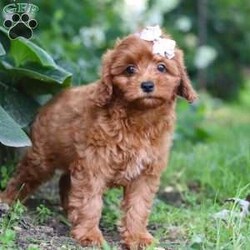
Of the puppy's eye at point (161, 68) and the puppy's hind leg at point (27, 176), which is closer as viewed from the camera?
the puppy's eye at point (161, 68)

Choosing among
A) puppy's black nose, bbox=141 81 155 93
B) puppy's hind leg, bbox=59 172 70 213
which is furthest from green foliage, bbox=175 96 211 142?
puppy's black nose, bbox=141 81 155 93

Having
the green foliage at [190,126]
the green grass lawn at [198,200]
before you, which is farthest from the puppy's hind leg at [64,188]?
the green foliage at [190,126]

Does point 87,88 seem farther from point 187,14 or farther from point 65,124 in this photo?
point 187,14

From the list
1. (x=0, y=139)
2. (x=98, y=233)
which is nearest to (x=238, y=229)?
(x=98, y=233)

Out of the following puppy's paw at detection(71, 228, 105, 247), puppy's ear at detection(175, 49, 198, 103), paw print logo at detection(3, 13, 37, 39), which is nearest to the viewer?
puppy's paw at detection(71, 228, 105, 247)

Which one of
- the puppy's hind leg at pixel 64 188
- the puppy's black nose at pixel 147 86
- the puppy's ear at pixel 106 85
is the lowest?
the puppy's hind leg at pixel 64 188

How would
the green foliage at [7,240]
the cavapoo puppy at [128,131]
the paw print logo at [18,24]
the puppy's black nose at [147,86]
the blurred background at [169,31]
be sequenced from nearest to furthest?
1. the green foliage at [7,240]
2. the puppy's black nose at [147,86]
3. the cavapoo puppy at [128,131]
4. the paw print logo at [18,24]
5. the blurred background at [169,31]

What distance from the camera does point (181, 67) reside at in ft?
19.1

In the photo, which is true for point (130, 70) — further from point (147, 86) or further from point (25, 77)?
point (25, 77)

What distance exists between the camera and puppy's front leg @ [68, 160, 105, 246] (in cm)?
578

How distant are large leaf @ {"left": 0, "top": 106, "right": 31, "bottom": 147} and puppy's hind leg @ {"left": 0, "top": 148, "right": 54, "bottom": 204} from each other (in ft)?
1.19

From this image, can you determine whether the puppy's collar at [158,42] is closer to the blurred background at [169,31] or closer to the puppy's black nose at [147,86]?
the puppy's black nose at [147,86]

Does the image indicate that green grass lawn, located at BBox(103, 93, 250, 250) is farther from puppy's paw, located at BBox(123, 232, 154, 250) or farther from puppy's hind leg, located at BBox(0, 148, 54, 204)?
puppy's hind leg, located at BBox(0, 148, 54, 204)

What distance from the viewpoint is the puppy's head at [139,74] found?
5500 mm
